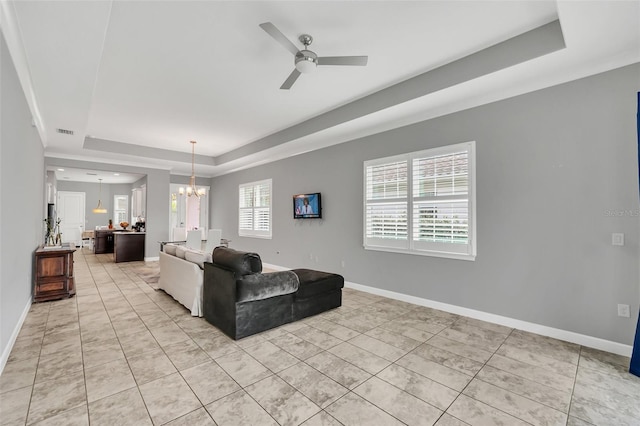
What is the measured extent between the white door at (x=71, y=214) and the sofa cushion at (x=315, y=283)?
11.7 meters

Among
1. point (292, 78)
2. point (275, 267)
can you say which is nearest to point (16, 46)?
point (292, 78)

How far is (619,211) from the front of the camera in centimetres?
274

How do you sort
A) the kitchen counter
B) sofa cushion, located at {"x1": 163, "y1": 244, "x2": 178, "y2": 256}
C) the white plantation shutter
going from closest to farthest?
the white plantation shutter, sofa cushion, located at {"x1": 163, "y1": 244, "x2": 178, "y2": 256}, the kitchen counter

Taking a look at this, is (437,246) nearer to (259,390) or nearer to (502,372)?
(502,372)

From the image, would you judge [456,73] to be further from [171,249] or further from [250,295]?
[171,249]

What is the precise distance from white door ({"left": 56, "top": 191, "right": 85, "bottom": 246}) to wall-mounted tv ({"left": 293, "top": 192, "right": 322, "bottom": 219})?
399 inches

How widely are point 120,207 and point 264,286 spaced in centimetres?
1224

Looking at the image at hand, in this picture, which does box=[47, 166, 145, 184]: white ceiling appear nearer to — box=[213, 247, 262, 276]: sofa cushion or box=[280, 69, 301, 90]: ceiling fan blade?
box=[213, 247, 262, 276]: sofa cushion

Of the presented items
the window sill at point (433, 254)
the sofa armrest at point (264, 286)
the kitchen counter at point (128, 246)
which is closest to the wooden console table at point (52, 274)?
the sofa armrest at point (264, 286)

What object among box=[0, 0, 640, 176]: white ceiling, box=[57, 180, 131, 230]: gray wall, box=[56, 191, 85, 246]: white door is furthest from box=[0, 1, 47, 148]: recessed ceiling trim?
box=[56, 191, 85, 246]: white door

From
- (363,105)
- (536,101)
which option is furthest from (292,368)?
(536,101)

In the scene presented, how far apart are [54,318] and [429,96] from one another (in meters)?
5.39

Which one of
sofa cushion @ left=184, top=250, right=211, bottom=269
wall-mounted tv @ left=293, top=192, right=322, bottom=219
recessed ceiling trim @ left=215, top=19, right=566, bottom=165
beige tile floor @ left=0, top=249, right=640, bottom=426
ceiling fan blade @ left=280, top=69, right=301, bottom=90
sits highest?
recessed ceiling trim @ left=215, top=19, right=566, bottom=165

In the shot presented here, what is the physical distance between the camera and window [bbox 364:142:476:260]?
3.75 meters
